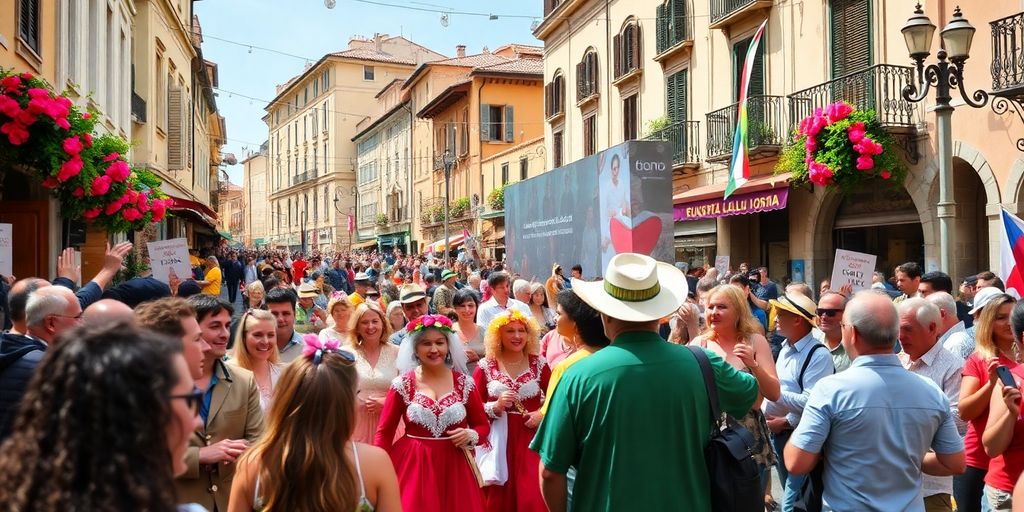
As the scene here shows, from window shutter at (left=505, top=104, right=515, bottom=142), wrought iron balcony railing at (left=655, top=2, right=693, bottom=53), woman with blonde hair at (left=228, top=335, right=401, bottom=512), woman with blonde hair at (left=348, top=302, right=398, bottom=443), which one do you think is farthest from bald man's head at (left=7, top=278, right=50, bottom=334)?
window shutter at (left=505, top=104, right=515, bottom=142)

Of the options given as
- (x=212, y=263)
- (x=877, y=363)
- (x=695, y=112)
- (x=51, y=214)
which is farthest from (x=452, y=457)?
(x=695, y=112)

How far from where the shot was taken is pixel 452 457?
5008mm

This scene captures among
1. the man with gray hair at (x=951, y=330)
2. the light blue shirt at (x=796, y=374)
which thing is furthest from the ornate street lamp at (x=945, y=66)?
the light blue shirt at (x=796, y=374)

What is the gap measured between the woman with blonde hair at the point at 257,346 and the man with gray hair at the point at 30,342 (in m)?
1.03

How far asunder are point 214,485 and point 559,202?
15.3 meters

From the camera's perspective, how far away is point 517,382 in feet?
18.7

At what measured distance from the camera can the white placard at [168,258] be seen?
903cm

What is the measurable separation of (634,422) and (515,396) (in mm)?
2428

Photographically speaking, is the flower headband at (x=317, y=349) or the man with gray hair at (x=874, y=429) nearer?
the flower headband at (x=317, y=349)

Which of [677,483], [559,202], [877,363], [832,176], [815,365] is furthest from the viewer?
[559,202]

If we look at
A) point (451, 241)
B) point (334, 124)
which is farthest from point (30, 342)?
point (334, 124)

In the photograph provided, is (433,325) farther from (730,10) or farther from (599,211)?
(730,10)

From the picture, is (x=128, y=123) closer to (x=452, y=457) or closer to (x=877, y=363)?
(x=452, y=457)

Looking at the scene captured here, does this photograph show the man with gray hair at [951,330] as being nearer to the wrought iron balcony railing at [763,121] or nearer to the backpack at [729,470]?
the backpack at [729,470]
